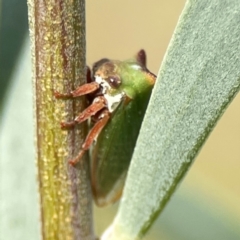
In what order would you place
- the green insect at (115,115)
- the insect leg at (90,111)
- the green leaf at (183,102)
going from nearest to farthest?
the green leaf at (183,102) → the insect leg at (90,111) → the green insect at (115,115)

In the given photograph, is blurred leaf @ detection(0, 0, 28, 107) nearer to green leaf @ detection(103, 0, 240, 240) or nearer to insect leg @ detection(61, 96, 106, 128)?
insect leg @ detection(61, 96, 106, 128)

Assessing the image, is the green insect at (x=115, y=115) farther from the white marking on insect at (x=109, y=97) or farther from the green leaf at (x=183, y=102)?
the green leaf at (x=183, y=102)

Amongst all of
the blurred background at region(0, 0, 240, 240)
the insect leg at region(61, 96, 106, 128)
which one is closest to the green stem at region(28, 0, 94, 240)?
the insect leg at region(61, 96, 106, 128)

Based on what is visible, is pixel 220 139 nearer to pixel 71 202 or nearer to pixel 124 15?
pixel 124 15

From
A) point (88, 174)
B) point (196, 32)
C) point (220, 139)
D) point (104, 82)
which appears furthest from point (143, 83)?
point (220, 139)

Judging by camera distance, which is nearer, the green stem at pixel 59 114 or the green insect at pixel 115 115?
the green stem at pixel 59 114

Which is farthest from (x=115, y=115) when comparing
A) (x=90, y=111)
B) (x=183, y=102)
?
(x=183, y=102)

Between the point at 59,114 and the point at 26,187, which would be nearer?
the point at 59,114

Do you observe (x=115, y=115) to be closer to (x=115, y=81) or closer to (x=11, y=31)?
(x=115, y=81)

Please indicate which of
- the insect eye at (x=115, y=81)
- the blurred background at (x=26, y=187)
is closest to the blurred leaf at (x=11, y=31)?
the blurred background at (x=26, y=187)
